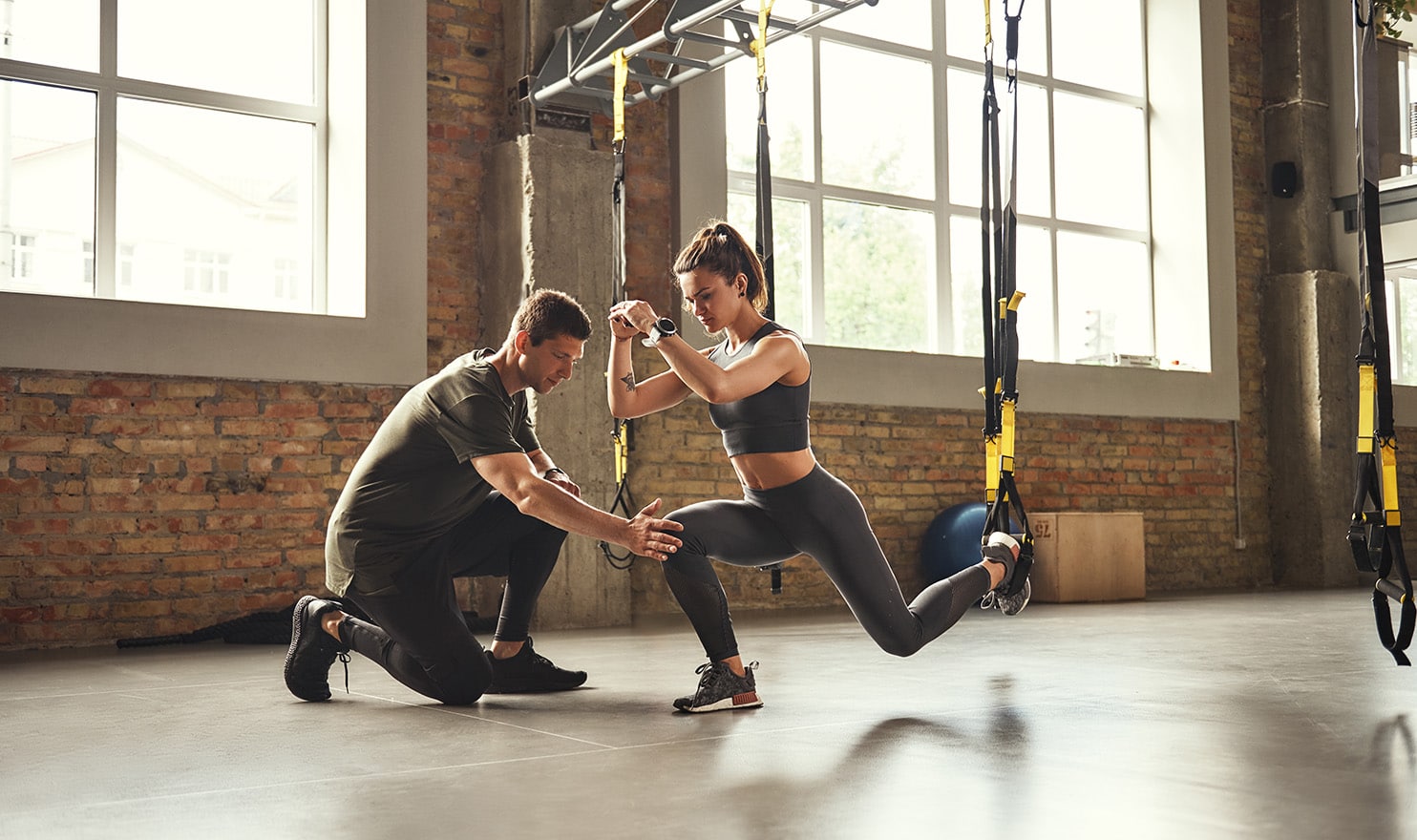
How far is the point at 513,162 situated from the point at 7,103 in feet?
7.71

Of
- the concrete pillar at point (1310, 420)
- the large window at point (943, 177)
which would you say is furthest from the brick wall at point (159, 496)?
the concrete pillar at point (1310, 420)

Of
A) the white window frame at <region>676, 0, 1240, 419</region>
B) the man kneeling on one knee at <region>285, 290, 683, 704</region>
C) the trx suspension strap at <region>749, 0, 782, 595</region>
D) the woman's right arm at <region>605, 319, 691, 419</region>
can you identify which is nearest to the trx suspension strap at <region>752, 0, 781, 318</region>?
the trx suspension strap at <region>749, 0, 782, 595</region>

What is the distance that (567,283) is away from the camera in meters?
6.91

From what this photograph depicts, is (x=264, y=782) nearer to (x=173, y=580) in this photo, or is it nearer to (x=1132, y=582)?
(x=173, y=580)

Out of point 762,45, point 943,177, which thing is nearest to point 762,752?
point 762,45

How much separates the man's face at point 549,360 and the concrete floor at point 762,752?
2.95 feet

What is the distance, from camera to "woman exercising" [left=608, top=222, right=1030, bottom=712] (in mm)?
3570

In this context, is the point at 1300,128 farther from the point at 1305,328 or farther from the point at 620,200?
the point at 620,200

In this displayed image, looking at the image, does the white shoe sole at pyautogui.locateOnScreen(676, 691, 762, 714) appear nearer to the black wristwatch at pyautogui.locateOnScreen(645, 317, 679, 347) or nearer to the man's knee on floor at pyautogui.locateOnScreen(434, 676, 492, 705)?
the man's knee on floor at pyautogui.locateOnScreen(434, 676, 492, 705)

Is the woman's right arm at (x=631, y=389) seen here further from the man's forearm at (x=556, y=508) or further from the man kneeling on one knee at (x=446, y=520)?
the man's forearm at (x=556, y=508)

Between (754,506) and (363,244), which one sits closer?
(754,506)

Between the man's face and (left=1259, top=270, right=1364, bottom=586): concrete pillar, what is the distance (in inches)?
320

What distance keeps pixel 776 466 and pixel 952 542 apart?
4815mm

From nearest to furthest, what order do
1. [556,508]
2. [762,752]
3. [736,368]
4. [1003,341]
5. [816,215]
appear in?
[762,752] → [556,508] → [736,368] → [1003,341] → [816,215]
